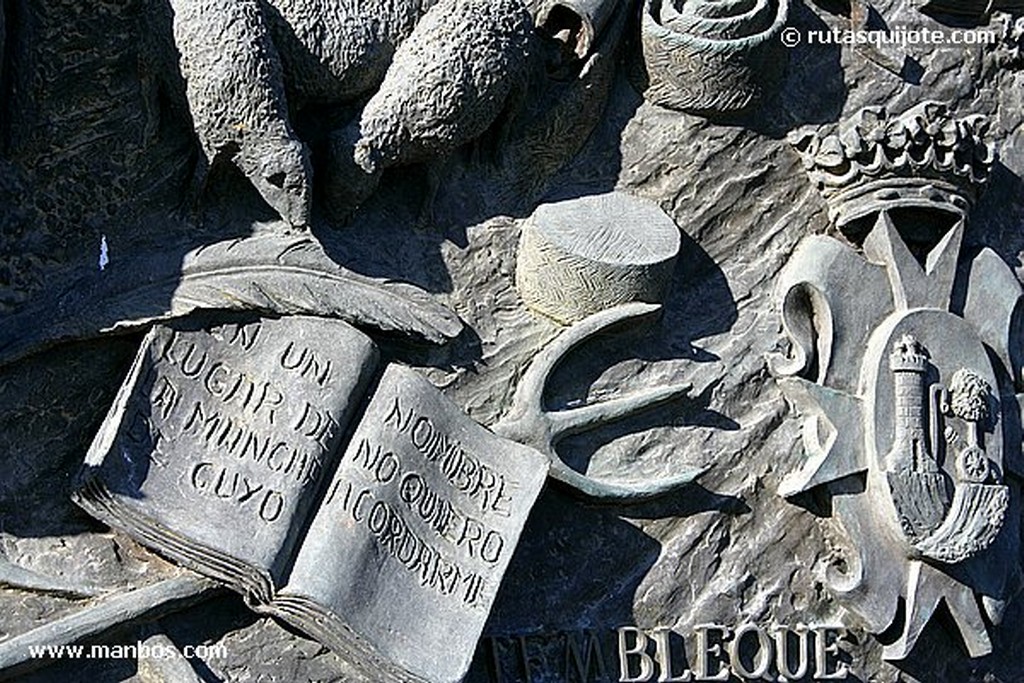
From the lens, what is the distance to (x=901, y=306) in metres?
3.26

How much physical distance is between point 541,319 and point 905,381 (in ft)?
2.31

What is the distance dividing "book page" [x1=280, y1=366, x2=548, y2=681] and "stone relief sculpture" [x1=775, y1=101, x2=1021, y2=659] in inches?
23.5

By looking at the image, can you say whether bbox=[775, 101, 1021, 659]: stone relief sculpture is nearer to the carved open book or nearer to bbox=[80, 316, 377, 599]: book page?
the carved open book

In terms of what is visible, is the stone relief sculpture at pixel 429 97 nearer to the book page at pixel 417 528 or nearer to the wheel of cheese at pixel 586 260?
the wheel of cheese at pixel 586 260

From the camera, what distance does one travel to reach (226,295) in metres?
2.75

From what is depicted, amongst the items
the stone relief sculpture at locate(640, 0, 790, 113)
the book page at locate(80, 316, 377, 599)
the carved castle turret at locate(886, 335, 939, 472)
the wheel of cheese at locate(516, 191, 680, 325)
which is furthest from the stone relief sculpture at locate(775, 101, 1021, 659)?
the book page at locate(80, 316, 377, 599)

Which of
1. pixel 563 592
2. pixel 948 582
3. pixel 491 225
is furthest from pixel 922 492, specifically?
pixel 491 225

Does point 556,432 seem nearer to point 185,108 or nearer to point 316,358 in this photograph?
point 316,358

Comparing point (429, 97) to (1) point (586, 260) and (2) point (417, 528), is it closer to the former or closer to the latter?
(1) point (586, 260)

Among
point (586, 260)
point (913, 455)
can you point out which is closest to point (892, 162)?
point (913, 455)

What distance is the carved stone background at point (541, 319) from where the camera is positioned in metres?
2.71

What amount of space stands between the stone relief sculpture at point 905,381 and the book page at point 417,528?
596 millimetres

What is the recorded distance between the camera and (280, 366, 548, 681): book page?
8.86 ft

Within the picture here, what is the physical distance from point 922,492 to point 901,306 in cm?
36
